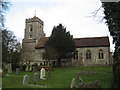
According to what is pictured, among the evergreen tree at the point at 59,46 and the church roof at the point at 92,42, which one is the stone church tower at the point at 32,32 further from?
the evergreen tree at the point at 59,46

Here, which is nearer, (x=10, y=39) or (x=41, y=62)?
(x=10, y=39)

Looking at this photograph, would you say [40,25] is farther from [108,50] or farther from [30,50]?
[108,50]

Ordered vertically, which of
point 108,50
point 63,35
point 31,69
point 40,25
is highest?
point 40,25

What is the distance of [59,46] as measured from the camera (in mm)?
40000

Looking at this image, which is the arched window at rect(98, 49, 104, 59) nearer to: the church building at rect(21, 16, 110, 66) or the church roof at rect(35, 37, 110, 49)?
the church building at rect(21, 16, 110, 66)

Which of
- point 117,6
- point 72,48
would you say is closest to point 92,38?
point 72,48

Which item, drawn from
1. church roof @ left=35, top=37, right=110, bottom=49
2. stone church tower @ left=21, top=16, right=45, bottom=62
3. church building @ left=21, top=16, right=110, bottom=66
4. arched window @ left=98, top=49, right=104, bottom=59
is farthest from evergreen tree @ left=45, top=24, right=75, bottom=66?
stone church tower @ left=21, top=16, right=45, bottom=62

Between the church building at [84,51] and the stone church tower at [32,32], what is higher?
the stone church tower at [32,32]

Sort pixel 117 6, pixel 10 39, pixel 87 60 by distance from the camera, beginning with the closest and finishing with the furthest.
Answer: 1. pixel 117 6
2. pixel 10 39
3. pixel 87 60

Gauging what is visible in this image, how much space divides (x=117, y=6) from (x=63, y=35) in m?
27.4

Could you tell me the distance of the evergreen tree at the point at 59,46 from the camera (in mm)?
39281

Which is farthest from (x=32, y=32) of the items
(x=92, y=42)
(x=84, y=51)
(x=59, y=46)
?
(x=59, y=46)

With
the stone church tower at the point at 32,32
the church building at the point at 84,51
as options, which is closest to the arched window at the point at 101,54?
the church building at the point at 84,51

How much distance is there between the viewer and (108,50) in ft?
152
